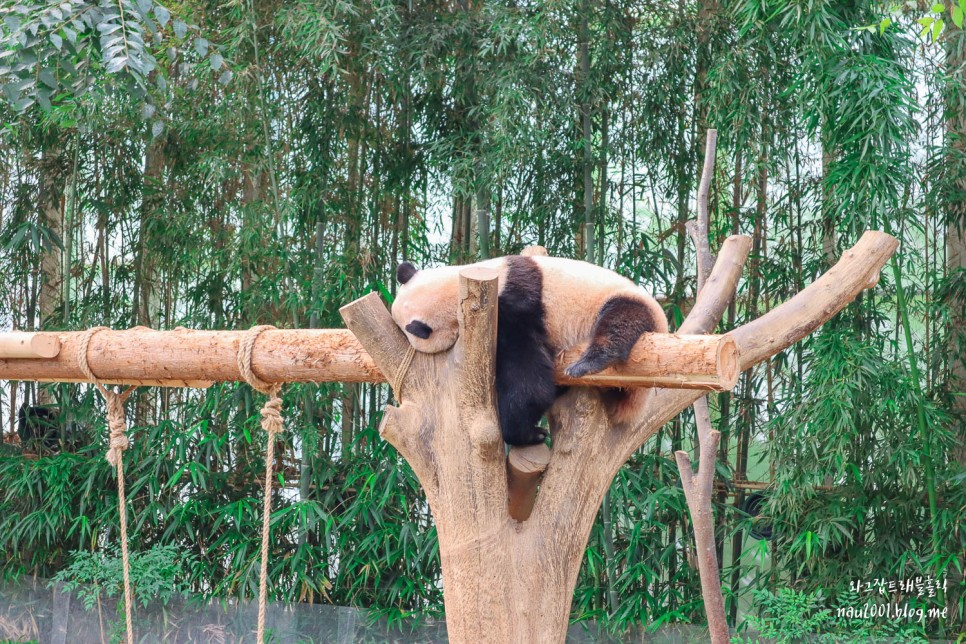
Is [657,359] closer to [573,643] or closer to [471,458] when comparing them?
[471,458]

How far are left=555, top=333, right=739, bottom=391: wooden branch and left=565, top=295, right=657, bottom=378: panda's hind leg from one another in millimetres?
15

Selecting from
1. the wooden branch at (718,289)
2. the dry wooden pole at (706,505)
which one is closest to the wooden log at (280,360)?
the wooden branch at (718,289)

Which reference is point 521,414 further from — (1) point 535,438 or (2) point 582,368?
(2) point 582,368

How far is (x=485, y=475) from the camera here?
177 cm

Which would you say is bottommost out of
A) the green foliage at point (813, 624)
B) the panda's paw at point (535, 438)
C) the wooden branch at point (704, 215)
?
the green foliage at point (813, 624)

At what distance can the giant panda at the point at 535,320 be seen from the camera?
187 centimetres

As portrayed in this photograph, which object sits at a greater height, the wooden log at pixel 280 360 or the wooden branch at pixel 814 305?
the wooden branch at pixel 814 305

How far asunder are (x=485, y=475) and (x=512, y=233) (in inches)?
100

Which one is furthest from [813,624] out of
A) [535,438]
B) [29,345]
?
[29,345]

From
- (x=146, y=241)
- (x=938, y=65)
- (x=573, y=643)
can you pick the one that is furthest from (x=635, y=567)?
(x=146, y=241)

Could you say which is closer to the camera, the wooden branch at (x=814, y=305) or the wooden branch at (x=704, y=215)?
the wooden branch at (x=814, y=305)

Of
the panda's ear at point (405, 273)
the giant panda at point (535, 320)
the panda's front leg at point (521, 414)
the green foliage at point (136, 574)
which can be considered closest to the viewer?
the giant panda at point (535, 320)

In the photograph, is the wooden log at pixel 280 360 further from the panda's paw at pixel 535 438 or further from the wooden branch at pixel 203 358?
the panda's paw at pixel 535 438

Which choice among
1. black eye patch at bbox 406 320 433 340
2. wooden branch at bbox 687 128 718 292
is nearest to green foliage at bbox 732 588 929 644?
wooden branch at bbox 687 128 718 292
